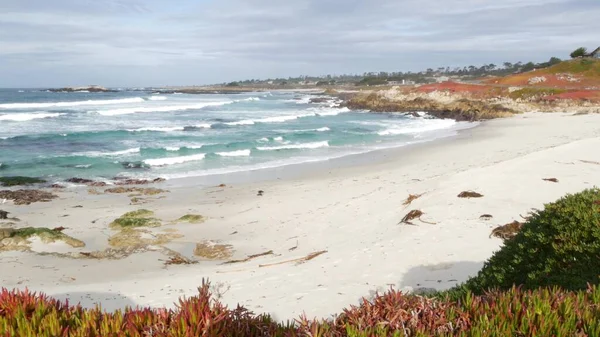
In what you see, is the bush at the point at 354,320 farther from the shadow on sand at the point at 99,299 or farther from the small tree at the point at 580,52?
the small tree at the point at 580,52

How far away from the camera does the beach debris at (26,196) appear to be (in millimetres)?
15391

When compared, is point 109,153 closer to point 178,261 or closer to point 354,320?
point 178,261

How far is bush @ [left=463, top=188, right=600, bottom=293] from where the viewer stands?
3.90m

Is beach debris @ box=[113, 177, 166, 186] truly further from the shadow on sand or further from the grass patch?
the grass patch

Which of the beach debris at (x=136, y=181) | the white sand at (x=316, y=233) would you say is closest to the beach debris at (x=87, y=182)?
the beach debris at (x=136, y=181)

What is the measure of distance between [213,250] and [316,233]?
2.24 meters

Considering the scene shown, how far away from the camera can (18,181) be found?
1839 cm

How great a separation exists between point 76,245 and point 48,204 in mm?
5405

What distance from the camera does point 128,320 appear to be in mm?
2303

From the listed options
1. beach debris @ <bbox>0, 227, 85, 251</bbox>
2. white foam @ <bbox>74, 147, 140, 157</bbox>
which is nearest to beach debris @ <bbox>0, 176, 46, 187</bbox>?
white foam @ <bbox>74, 147, 140, 157</bbox>

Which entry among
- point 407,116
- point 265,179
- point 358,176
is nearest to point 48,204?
point 265,179

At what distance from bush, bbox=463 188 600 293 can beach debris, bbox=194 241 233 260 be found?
6104 millimetres

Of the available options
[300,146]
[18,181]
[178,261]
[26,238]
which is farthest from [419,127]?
[26,238]

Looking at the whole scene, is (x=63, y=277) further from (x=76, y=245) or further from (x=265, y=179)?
(x=265, y=179)
